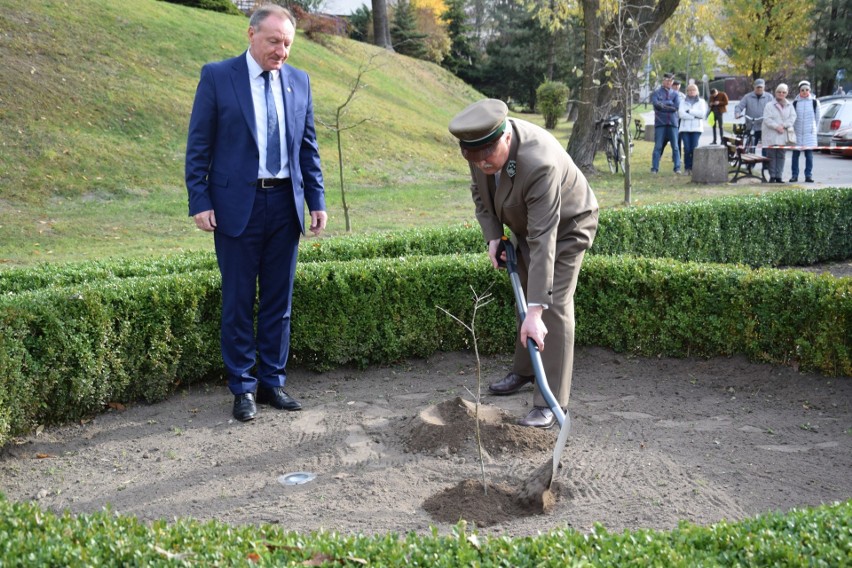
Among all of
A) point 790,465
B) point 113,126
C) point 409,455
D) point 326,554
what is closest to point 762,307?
point 790,465

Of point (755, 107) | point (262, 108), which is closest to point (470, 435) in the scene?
point (262, 108)

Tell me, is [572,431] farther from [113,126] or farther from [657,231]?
[113,126]

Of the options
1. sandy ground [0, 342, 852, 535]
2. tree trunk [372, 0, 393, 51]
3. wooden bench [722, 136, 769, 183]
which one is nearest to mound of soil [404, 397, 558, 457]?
sandy ground [0, 342, 852, 535]

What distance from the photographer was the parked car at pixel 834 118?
2319 cm

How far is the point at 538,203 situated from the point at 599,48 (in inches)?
536

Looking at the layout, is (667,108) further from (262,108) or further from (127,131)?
(262,108)

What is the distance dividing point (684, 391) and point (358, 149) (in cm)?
1524

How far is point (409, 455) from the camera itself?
490 centimetres

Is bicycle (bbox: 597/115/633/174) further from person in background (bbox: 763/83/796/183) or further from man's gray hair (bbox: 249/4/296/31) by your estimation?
man's gray hair (bbox: 249/4/296/31)

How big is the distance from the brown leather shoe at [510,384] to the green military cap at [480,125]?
6.32ft

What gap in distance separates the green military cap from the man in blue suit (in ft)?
4.30

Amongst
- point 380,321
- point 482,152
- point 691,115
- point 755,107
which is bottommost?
point 380,321

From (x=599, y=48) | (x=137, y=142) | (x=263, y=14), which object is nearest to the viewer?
(x=263, y=14)

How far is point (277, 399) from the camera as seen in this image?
18.6ft
